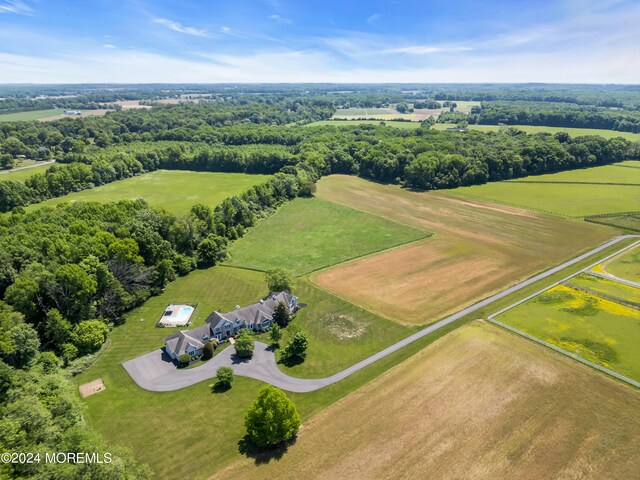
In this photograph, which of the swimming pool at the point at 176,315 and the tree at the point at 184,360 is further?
the swimming pool at the point at 176,315

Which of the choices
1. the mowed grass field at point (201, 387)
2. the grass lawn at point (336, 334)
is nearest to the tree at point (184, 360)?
the mowed grass field at point (201, 387)

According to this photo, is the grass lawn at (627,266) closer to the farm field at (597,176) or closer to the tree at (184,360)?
the farm field at (597,176)

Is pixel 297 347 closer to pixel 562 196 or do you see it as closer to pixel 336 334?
pixel 336 334

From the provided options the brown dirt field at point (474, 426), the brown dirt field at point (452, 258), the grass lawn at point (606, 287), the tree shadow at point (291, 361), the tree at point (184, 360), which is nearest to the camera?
the brown dirt field at point (474, 426)

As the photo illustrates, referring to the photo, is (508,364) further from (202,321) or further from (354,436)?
(202,321)

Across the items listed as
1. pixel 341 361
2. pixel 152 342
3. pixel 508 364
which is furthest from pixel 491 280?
pixel 152 342

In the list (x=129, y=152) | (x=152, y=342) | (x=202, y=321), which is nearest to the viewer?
(x=152, y=342)
